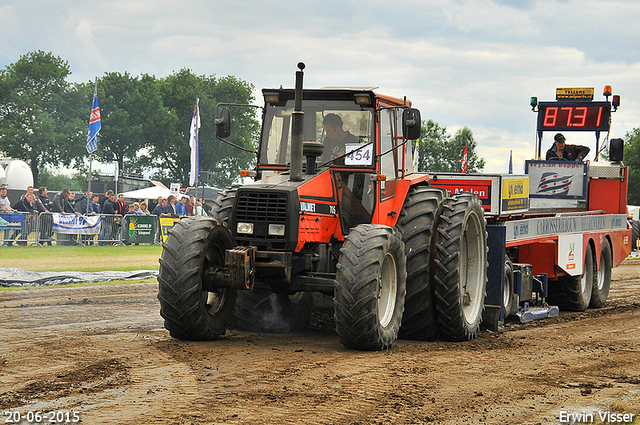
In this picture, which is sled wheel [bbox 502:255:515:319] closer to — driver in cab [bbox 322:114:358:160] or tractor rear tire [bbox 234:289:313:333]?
tractor rear tire [bbox 234:289:313:333]

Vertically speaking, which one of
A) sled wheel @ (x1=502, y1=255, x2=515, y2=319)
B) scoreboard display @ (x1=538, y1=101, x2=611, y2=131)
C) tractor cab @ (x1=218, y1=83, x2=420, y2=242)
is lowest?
sled wheel @ (x1=502, y1=255, x2=515, y2=319)

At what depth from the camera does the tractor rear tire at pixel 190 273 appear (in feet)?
24.2

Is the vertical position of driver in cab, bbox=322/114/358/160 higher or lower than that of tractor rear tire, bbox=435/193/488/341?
higher

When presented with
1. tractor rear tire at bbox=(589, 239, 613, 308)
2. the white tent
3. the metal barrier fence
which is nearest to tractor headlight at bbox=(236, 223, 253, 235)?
tractor rear tire at bbox=(589, 239, 613, 308)

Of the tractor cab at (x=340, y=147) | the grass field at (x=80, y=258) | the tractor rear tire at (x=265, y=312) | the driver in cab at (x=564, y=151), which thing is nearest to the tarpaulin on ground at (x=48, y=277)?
the grass field at (x=80, y=258)

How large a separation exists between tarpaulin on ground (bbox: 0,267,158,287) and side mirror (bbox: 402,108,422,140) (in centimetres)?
865

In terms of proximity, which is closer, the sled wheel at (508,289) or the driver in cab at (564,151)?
the sled wheel at (508,289)

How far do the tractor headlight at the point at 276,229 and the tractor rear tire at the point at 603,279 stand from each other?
808cm

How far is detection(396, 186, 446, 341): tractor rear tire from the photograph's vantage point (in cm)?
836

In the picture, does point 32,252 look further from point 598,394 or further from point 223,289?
point 598,394

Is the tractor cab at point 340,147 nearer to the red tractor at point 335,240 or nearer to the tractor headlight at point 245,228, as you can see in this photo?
the red tractor at point 335,240

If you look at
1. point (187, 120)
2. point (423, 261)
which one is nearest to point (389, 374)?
point (423, 261)

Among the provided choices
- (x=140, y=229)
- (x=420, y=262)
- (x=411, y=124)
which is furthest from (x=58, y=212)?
(x=411, y=124)

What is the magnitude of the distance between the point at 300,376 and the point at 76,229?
708 inches
